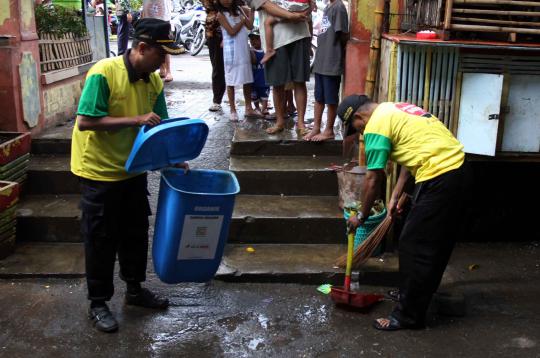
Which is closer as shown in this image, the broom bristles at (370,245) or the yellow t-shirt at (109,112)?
the yellow t-shirt at (109,112)

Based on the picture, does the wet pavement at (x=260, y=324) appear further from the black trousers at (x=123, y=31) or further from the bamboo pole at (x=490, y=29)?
the black trousers at (x=123, y=31)

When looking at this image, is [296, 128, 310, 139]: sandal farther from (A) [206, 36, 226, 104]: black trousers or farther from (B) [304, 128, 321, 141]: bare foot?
(A) [206, 36, 226, 104]: black trousers

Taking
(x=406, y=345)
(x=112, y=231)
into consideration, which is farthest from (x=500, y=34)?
(x=112, y=231)

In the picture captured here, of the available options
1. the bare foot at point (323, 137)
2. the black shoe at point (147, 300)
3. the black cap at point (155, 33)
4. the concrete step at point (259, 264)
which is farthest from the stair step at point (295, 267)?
the black cap at point (155, 33)

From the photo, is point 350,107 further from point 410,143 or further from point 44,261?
point 44,261

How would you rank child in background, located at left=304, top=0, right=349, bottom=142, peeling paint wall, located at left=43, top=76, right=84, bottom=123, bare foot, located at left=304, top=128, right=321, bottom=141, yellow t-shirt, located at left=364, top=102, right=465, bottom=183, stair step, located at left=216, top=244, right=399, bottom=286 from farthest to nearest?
peeling paint wall, located at left=43, top=76, right=84, bottom=123, bare foot, located at left=304, top=128, right=321, bottom=141, child in background, located at left=304, top=0, right=349, bottom=142, stair step, located at left=216, top=244, right=399, bottom=286, yellow t-shirt, located at left=364, top=102, right=465, bottom=183

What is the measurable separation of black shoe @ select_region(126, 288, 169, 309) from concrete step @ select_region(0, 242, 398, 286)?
0.57 metres

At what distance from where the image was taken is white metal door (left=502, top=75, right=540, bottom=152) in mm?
4945

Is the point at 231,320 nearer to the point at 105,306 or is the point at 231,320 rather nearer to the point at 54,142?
the point at 105,306

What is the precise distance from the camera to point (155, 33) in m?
3.60

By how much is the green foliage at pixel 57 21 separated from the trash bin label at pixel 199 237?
13.5 ft

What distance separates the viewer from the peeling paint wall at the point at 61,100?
6621mm

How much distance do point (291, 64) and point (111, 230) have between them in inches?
121

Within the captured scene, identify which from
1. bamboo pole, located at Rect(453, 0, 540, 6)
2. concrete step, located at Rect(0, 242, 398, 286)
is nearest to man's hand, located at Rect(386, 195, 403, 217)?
concrete step, located at Rect(0, 242, 398, 286)
